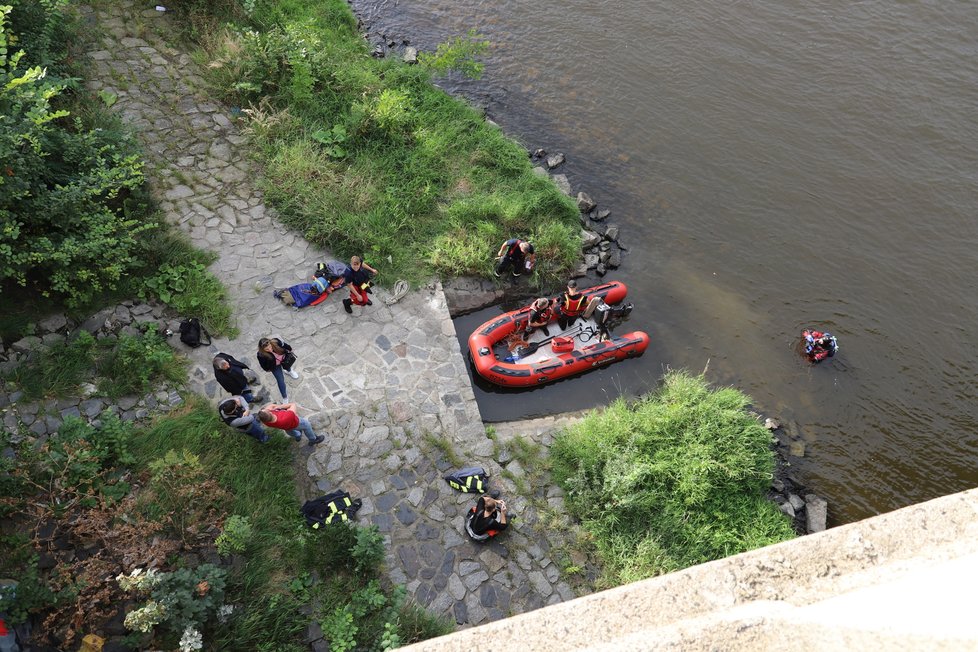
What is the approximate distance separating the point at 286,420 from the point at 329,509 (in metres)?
1.24

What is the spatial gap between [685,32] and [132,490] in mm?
16137

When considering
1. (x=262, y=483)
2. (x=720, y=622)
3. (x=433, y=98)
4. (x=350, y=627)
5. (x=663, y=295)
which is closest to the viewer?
(x=720, y=622)

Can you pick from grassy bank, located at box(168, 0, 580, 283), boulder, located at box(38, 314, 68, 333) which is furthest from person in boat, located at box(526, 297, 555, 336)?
boulder, located at box(38, 314, 68, 333)

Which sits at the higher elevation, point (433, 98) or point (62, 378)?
point (433, 98)

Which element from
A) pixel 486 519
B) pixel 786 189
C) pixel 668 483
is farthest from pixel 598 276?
pixel 486 519

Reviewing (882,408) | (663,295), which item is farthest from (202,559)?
(882,408)

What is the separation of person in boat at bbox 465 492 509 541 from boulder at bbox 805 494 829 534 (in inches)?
201

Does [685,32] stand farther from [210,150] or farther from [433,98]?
[210,150]

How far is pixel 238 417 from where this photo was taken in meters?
7.48

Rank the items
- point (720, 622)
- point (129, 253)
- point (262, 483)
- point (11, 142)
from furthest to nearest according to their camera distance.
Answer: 1. point (129, 253)
2. point (262, 483)
3. point (11, 142)
4. point (720, 622)

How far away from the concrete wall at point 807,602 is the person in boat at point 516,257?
7520mm

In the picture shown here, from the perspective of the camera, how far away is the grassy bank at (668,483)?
8086mm

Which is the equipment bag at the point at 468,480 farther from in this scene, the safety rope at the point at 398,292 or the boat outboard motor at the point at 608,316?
the boat outboard motor at the point at 608,316

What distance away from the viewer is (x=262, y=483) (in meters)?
7.62
